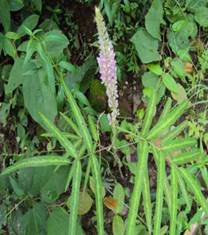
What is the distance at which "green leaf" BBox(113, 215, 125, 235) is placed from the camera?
6.44 ft

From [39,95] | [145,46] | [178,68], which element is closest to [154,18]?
[145,46]

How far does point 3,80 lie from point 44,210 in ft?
2.01

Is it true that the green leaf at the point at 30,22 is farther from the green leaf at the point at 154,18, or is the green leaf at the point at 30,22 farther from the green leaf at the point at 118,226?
the green leaf at the point at 118,226

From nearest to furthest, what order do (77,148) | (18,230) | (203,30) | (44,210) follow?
(77,148), (44,210), (18,230), (203,30)

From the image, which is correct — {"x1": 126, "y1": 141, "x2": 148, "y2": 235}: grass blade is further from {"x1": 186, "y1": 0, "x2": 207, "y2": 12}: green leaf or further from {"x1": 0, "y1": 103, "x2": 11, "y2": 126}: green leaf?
{"x1": 186, "y1": 0, "x2": 207, "y2": 12}: green leaf

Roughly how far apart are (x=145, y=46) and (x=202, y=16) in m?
0.31

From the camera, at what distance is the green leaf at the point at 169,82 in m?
2.15

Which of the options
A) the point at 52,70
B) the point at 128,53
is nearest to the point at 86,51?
the point at 128,53

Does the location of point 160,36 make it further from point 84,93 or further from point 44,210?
point 44,210

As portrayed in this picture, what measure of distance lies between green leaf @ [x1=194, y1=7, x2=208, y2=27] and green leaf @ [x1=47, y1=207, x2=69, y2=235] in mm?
1058

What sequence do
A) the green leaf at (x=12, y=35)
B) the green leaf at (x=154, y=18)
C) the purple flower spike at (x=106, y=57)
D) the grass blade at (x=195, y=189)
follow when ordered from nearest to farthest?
1. the purple flower spike at (x=106, y=57)
2. the grass blade at (x=195, y=189)
3. the green leaf at (x=12, y=35)
4. the green leaf at (x=154, y=18)

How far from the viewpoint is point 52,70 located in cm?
176

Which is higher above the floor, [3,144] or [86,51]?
[86,51]

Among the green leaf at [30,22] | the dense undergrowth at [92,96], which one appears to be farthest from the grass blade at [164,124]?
the green leaf at [30,22]
